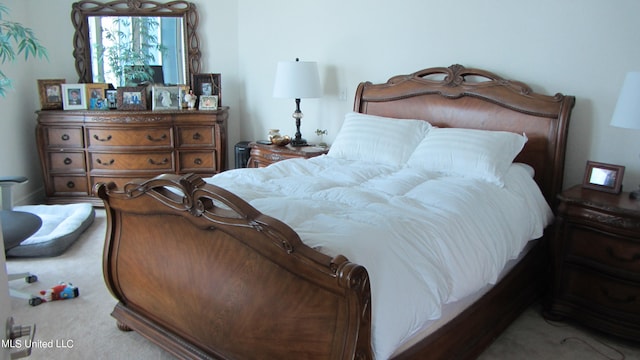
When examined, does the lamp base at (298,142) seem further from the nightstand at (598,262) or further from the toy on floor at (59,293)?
the nightstand at (598,262)

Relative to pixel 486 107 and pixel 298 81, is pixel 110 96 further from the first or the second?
pixel 486 107

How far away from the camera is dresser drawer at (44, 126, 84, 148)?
14.3 ft

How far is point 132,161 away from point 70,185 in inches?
24.9

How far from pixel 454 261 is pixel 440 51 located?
6.54ft

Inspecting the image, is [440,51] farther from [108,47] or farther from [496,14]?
[108,47]

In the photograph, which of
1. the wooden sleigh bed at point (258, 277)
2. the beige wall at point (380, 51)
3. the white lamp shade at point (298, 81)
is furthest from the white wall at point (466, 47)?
A: the white lamp shade at point (298, 81)

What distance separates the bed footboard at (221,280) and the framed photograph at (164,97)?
7.86ft

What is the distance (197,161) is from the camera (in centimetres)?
457

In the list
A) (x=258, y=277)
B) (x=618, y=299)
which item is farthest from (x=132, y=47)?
(x=618, y=299)

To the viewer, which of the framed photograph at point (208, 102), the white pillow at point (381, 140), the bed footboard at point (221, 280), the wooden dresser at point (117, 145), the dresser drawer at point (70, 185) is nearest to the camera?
the bed footboard at point (221, 280)

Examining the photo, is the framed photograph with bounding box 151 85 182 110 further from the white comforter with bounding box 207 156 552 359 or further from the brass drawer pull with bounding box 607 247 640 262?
the brass drawer pull with bounding box 607 247 640 262

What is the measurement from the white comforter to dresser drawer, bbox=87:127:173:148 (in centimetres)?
200

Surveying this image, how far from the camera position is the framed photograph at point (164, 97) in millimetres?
4539

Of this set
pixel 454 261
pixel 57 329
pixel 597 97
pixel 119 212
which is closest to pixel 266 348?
pixel 454 261
